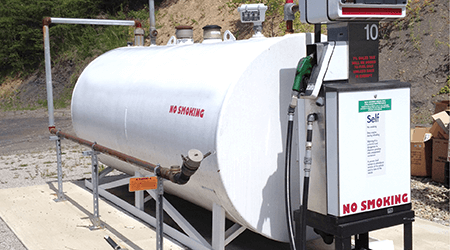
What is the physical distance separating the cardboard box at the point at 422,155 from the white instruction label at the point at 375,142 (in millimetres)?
4415

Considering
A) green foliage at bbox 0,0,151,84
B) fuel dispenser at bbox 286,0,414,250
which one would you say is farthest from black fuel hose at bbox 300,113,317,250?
green foliage at bbox 0,0,151,84

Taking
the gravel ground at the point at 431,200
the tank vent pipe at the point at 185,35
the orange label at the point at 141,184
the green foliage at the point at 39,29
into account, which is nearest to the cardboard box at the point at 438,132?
the gravel ground at the point at 431,200

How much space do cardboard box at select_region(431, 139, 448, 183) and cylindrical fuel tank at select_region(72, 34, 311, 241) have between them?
4.00m

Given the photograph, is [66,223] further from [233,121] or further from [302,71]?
[302,71]

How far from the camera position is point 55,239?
6.04m

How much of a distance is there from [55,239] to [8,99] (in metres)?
22.1

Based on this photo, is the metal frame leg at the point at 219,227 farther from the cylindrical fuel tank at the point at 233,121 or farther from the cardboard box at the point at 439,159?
the cardboard box at the point at 439,159

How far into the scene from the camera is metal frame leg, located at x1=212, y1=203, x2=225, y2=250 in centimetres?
504

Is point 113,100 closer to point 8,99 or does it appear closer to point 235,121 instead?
point 235,121

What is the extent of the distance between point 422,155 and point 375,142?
451 cm

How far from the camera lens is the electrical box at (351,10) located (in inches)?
166

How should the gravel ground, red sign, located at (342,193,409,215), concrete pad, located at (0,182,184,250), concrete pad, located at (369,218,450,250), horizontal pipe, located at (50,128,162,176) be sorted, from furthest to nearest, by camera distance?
the gravel ground
concrete pad, located at (0,182,184,250)
concrete pad, located at (369,218,450,250)
horizontal pipe, located at (50,128,162,176)
red sign, located at (342,193,409,215)

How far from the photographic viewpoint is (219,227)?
5074 millimetres

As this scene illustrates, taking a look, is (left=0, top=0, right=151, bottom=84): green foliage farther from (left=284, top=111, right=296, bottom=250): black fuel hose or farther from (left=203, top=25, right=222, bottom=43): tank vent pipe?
(left=284, top=111, right=296, bottom=250): black fuel hose
